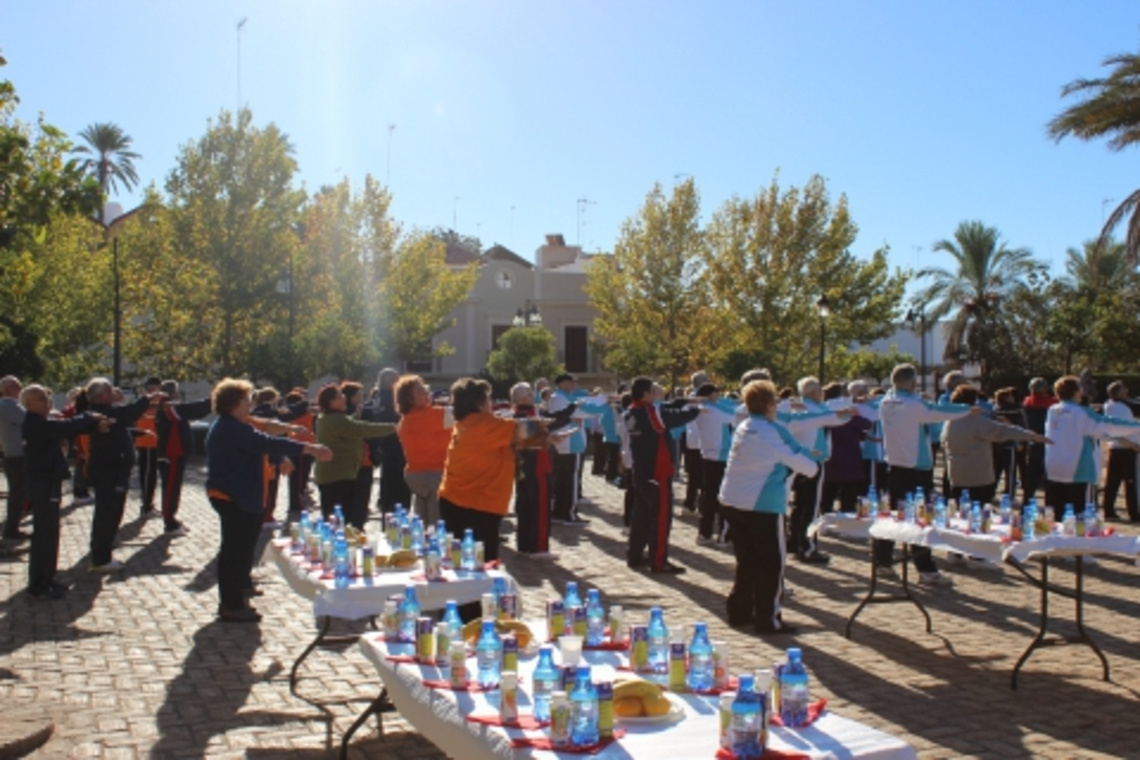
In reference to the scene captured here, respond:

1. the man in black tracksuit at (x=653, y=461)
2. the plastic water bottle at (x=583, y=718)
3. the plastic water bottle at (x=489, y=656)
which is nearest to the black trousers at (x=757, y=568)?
the man in black tracksuit at (x=653, y=461)

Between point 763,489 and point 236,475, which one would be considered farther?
point 236,475

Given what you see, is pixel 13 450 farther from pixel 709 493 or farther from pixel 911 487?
pixel 911 487

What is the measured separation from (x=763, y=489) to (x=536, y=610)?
254cm

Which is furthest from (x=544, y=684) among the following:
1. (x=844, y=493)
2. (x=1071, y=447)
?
Answer: (x=1071, y=447)

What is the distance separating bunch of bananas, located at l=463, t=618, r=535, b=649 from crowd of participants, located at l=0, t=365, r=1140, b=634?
2886 mm

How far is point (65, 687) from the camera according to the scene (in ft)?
25.0

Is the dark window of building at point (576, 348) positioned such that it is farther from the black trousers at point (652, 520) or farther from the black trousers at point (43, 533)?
the black trousers at point (43, 533)

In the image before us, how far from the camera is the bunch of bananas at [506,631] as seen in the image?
5348mm

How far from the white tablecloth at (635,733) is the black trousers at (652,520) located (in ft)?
21.9

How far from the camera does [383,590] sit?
662 centimetres

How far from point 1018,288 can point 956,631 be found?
134 ft

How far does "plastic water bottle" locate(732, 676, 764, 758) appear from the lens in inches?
150

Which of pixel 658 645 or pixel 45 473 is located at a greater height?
pixel 45 473

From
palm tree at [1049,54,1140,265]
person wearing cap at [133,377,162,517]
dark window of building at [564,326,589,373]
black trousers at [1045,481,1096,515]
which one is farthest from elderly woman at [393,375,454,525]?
dark window of building at [564,326,589,373]
